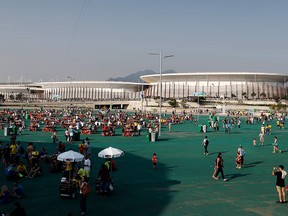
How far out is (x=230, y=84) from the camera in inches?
5763

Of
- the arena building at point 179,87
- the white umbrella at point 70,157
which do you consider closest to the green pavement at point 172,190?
the white umbrella at point 70,157

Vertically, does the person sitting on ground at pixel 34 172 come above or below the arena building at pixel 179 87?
below

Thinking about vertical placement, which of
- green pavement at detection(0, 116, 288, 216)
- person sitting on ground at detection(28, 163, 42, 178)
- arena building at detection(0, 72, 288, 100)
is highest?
arena building at detection(0, 72, 288, 100)

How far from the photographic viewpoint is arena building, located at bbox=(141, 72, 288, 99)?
143488 millimetres

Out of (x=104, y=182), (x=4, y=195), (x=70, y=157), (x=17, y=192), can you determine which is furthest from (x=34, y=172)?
(x=104, y=182)

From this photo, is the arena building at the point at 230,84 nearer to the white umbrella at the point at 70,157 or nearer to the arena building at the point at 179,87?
the arena building at the point at 179,87

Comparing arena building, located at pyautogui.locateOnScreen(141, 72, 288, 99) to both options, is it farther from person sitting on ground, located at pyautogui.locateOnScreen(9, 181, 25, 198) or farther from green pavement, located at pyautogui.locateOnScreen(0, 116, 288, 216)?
person sitting on ground, located at pyautogui.locateOnScreen(9, 181, 25, 198)

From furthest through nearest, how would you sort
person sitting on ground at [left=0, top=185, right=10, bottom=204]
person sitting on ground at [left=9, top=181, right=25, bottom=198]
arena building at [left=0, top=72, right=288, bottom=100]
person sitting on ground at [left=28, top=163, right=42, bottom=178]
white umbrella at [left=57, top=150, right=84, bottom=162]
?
arena building at [left=0, top=72, right=288, bottom=100] < person sitting on ground at [left=28, top=163, right=42, bottom=178] < white umbrella at [left=57, top=150, right=84, bottom=162] < person sitting on ground at [left=9, top=181, right=25, bottom=198] < person sitting on ground at [left=0, top=185, right=10, bottom=204]

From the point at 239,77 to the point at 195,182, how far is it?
13609 centimetres

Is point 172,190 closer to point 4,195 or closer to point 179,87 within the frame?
point 4,195

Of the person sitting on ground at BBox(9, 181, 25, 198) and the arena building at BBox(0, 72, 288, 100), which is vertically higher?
the arena building at BBox(0, 72, 288, 100)

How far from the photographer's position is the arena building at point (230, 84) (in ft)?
471

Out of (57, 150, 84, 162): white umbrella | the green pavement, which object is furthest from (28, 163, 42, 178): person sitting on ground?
(57, 150, 84, 162): white umbrella

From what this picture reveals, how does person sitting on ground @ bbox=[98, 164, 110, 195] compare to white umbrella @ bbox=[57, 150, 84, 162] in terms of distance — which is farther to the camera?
white umbrella @ bbox=[57, 150, 84, 162]
